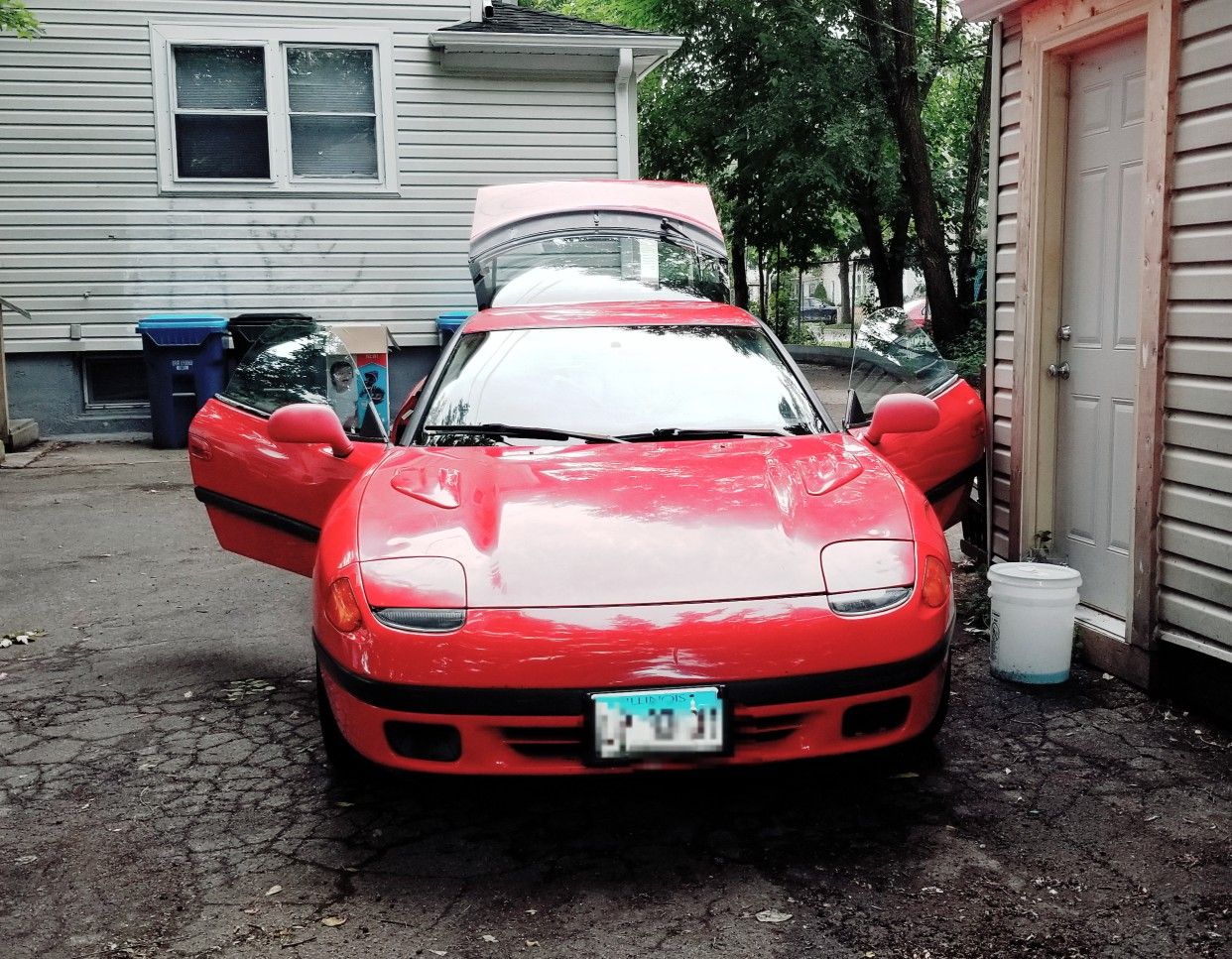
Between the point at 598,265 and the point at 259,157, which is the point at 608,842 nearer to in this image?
the point at 598,265

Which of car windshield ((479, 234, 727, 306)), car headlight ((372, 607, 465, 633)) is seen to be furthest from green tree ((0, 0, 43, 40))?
car headlight ((372, 607, 465, 633))

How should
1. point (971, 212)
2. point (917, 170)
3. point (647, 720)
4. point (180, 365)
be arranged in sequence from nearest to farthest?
point (647, 720), point (180, 365), point (917, 170), point (971, 212)

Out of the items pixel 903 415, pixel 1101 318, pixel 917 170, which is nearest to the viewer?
pixel 903 415

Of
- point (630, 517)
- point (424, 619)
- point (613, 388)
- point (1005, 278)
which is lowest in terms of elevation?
point (424, 619)

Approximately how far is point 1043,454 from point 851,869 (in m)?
2.89

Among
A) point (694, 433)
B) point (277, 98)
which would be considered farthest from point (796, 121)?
point (694, 433)

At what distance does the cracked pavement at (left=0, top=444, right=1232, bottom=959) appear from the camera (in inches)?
115

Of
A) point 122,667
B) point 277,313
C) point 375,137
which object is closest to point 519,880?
point 122,667

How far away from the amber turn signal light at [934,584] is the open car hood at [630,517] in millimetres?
114

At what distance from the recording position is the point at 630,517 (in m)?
3.56

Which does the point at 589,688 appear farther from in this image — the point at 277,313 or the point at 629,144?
the point at 629,144

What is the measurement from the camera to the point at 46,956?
2.87 m

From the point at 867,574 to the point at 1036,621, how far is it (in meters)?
1.66

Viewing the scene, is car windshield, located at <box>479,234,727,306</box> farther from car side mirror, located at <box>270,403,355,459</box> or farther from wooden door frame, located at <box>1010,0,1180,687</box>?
car side mirror, located at <box>270,403,355,459</box>
